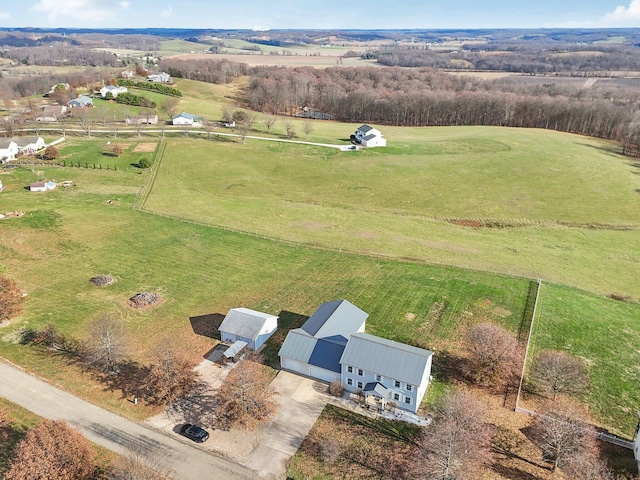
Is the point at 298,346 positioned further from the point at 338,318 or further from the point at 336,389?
the point at 336,389

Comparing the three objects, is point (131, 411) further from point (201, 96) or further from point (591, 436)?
point (201, 96)

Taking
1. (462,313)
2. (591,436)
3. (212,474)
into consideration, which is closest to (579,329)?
(462,313)

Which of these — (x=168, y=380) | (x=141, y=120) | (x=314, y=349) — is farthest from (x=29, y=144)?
(x=314, y=349)

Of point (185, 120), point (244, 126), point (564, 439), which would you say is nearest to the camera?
point (564, 439)

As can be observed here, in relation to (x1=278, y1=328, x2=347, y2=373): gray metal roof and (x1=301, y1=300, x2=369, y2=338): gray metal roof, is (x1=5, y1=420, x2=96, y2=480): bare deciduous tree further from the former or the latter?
(x1=301, y1=300, x2=369, y2=338): gray metal roof

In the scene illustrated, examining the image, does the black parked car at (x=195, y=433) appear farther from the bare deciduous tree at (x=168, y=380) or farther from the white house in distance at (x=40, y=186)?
the white house in distance at (x=40, y=186)

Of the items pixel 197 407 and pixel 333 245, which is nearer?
pixel 197 407
